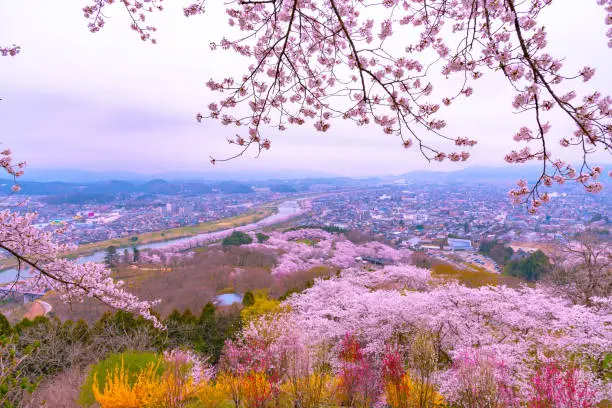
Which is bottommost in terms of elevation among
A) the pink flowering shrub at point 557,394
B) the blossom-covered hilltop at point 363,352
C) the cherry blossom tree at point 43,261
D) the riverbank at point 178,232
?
the riverbank at point 178,232

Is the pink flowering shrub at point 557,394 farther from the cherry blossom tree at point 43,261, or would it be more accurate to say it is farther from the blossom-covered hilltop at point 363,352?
the cherry blossom tree at point 43,261

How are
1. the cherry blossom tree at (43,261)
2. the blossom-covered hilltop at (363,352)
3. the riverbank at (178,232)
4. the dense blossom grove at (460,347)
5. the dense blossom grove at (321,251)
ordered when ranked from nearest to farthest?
the cherry blossom tree at (43,261) → the dense blossom grove at (460,347) → the blossom-covered hilltop at (363,352) → the dense blossom grove at (321,251) → the riverbank at (178,232)

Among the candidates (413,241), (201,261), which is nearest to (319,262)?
(201,261)

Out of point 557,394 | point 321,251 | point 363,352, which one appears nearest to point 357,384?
point 363,352

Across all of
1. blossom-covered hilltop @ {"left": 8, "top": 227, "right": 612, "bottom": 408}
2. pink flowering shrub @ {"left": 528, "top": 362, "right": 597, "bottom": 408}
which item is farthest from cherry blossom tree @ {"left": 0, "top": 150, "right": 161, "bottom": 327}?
pink flowering shrub @ {"left": 528, "top": 362, "right": 597, "bottom": 408}

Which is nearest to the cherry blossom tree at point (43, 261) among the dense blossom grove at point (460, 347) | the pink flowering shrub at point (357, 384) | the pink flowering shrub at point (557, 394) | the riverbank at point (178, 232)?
the dense blossom grove at point (460, 347)

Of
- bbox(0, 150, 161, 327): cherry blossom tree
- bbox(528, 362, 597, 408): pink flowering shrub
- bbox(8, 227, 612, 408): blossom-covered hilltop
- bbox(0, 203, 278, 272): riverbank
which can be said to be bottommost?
bbox(0, 203, 278, 272): riverbank

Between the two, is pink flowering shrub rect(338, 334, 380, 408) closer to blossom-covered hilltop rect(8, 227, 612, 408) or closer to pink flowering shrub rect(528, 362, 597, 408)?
blossom-covered hilltop rect(8, 227, 612, 408)

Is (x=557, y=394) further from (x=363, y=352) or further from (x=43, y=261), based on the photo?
(x=43, y=261)

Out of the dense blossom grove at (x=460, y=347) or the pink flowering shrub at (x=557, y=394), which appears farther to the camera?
the dense blossom grove at (x=460, y=347)

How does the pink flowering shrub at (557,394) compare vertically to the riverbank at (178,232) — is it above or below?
above

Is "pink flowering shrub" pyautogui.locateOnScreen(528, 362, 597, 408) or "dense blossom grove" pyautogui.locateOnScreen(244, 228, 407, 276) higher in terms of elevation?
"pink flowering shrub" pyautogui.locateOnScreen(528, 362, 597, 408)

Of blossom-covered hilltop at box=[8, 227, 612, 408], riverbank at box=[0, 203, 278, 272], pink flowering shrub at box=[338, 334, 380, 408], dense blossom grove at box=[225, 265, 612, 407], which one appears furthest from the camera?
riverbank at box=[0, 203, 278, 272]
